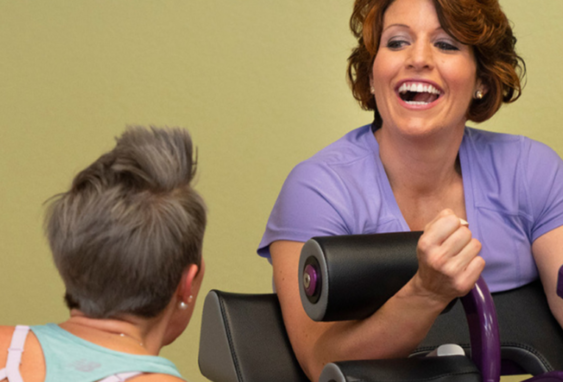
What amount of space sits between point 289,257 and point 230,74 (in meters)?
1.29

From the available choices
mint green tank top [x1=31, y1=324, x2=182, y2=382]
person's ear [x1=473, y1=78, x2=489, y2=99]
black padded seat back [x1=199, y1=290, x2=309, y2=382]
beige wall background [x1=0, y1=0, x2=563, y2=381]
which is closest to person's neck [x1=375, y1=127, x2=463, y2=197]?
person's ear [x1=473, y1=78, x2=489, y2=99]

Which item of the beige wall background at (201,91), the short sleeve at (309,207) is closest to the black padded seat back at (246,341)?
the short sleeve at (309,207)

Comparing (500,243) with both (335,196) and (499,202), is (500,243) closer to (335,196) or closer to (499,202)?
(499,202)

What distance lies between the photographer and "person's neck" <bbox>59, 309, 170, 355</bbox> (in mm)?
918

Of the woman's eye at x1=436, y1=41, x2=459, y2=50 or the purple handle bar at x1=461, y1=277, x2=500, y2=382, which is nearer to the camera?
the purple handle bar at x1=461, y1=277, x2=500, y2=382

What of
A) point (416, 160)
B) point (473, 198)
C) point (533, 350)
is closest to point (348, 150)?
point (416, 160)

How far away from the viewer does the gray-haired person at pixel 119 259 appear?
2.91 feet

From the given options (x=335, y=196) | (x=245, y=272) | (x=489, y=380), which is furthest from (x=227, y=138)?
(x=489, y=380)

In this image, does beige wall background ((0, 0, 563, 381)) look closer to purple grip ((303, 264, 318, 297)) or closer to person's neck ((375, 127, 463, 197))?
person's neck ((375, 127, 463, 197))

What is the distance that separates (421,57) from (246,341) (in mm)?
627

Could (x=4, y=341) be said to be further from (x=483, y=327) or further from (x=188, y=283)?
(x=483, y=327)

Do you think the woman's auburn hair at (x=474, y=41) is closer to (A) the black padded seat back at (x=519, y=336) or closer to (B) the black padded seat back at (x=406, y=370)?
(A) the black padded seat back at (x=519, y=336)

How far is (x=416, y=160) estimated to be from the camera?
1518 mm

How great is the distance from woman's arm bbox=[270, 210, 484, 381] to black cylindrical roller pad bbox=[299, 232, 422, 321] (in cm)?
3
